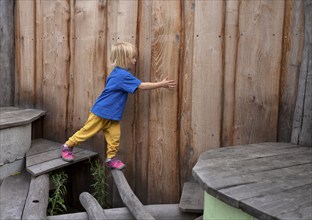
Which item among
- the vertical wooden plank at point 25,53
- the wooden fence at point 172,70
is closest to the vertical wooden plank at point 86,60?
the wooden fence at point 172,70

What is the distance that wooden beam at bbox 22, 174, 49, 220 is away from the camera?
264 centimetres

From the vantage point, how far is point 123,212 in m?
2.90

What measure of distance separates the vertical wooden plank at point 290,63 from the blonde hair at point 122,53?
1196mm

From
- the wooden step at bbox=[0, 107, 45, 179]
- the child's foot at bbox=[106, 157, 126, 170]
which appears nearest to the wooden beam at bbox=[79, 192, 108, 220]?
the child's foot at bbox=[106, 157, 126, 170]

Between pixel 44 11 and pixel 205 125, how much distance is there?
6.78 ft

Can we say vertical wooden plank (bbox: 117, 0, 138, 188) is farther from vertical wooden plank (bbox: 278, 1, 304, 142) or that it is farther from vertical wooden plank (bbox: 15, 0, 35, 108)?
vertical wooden plank (bbox: 278, 1, 304, 142)

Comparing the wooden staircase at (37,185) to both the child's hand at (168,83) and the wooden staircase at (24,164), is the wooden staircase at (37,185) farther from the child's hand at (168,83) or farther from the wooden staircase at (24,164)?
the child's hand at (168,83)

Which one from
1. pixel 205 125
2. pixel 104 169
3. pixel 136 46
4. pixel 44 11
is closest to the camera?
pixel 205 125

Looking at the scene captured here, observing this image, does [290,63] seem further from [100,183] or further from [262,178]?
[100,183]

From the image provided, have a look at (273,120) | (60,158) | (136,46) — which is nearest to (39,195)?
(60,158)

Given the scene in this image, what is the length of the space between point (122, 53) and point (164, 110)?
583mm

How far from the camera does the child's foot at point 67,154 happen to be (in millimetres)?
3430

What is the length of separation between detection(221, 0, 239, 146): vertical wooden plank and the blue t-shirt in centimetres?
76

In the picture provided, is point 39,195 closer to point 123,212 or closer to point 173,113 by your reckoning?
point 123,212
